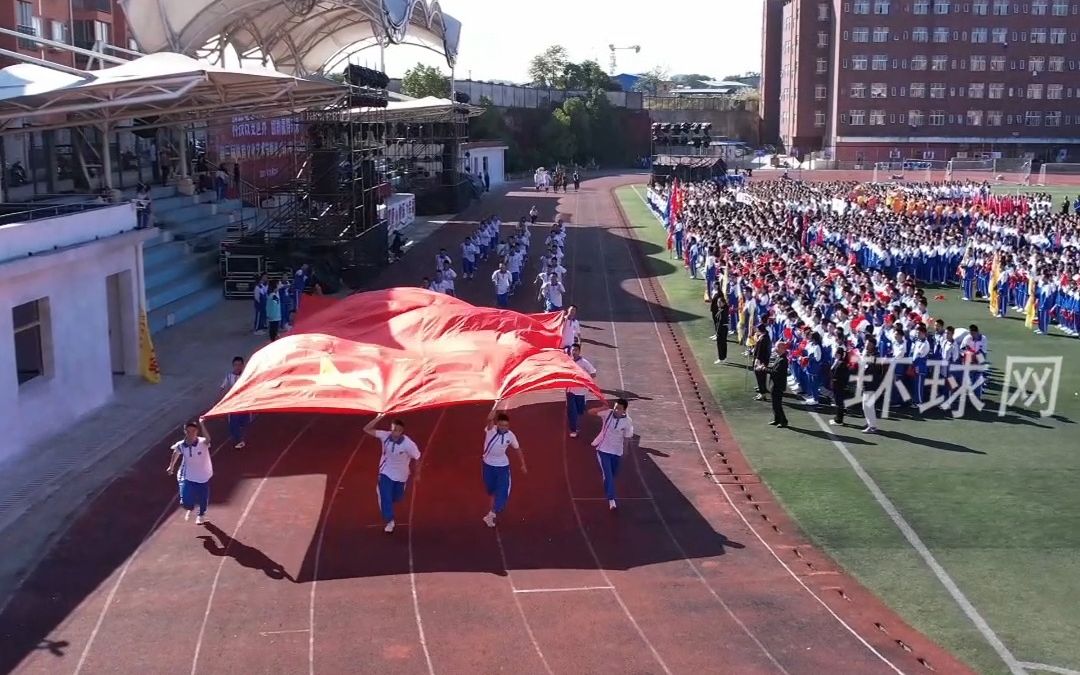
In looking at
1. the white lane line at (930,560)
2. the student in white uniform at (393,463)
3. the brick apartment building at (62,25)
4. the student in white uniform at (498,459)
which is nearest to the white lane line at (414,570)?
the student in white uniform at (393,463)

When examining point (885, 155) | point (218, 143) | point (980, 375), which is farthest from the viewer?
point (885, 155)

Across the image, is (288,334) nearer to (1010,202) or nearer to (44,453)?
(44,453)

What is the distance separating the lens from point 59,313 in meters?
14.8

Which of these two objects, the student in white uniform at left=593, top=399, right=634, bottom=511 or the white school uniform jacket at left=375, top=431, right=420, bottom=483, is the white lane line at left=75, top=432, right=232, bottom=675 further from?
the student in white uniform at left=593, top=399, right=634, bottom=511

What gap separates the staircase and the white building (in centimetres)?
419

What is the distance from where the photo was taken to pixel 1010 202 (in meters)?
39.8

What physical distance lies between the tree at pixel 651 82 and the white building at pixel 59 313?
3796 inches

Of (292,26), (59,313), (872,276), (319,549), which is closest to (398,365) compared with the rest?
(319,549)

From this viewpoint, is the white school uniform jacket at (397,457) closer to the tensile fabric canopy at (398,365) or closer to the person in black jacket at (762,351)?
the tensile fabric canopy at (398,365)

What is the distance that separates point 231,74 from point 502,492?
12.1 metres

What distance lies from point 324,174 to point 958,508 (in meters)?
21.4

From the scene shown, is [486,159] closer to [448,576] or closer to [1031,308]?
[1031,308]

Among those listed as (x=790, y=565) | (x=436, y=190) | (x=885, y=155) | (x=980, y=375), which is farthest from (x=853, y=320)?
(x=885, y=155)

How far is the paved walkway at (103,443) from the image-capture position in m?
10.9
